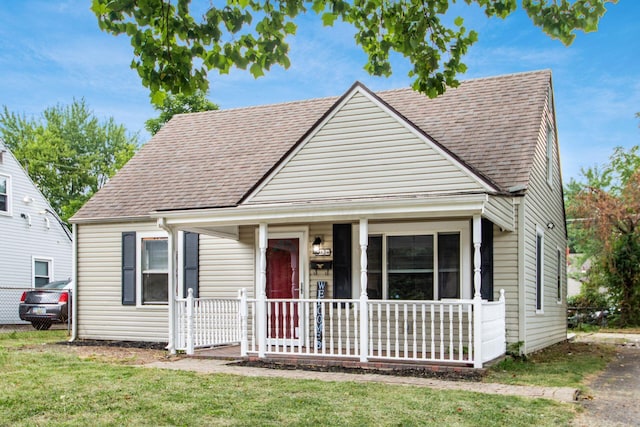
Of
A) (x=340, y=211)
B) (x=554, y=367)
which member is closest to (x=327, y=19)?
(x=340, y=211)

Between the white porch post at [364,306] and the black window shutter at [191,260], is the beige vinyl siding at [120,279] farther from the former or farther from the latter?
the white porch post at [364,306]

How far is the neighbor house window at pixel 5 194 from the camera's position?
2150cm

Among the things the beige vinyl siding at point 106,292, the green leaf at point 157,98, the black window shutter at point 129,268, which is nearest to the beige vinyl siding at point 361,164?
the black window shutter at point 129,268

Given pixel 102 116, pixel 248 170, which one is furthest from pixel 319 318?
pixel 102 116

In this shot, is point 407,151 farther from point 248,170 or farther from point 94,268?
point 94,268

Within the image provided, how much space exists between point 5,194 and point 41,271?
3.22 meters

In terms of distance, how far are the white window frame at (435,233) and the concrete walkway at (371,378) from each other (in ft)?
8.62

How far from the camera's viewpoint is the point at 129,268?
1388 centimetres

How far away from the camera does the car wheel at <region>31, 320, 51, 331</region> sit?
18312 mm

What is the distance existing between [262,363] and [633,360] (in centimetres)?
679

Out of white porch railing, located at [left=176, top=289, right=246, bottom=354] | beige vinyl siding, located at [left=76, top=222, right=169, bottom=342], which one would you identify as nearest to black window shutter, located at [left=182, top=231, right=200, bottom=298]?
beige vinyl siding, located at [left=76, top=222, right=169, bottom=342]

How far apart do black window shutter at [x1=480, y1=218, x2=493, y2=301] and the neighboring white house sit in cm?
1536

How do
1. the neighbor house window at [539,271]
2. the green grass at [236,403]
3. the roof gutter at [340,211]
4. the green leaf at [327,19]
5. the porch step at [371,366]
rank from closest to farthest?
the green grass at [236,403]
the green leaf at [327,19]
the porch step at [371,366]
the roof gutter at [340,211]
the neighbor house window at [539,271]

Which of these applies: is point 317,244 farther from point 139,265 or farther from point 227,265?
point 139,265
